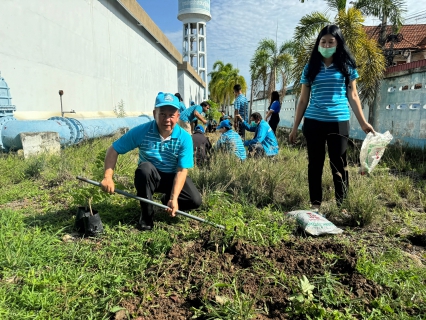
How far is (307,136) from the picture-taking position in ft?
10.9

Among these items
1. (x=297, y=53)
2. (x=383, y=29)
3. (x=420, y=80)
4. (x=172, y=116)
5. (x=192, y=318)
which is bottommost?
(x=192, y=318)

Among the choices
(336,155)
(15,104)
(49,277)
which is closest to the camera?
(49,277)

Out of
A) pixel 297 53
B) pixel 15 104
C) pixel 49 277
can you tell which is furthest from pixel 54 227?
pixel 297 53

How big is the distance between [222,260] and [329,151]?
68.9 inches

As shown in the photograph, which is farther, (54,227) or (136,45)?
(136,45)

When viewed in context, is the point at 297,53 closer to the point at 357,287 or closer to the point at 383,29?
the point at 383,29

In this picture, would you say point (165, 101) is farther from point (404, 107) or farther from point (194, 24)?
point (194, 24)

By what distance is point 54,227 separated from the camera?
2.87 metres

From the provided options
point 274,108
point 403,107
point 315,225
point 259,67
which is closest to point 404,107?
point 403,107

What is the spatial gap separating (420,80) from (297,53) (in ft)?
12.8

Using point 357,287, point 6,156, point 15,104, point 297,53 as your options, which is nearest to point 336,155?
point 357,287

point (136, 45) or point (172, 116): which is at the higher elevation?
point (136, 45)

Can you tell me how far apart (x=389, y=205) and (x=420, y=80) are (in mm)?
5169

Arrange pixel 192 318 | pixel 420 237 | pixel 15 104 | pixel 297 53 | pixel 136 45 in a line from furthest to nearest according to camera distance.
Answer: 1. pixel 136 45
2. pixel 297 53
3. pixel 15 104
4. pixel 420 237
5. pixel 192 318
